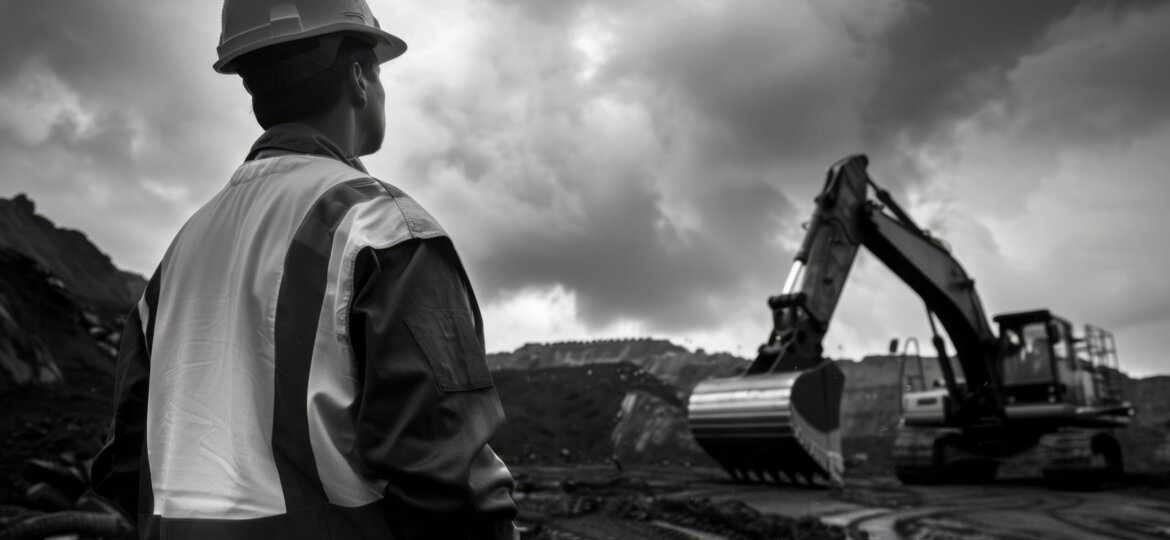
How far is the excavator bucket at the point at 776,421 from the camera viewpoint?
8.31 meters

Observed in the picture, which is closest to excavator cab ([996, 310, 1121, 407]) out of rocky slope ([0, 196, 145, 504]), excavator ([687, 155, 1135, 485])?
excavator ([687, 155, 1135, 485])

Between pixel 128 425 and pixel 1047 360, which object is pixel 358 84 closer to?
pixel 128 425

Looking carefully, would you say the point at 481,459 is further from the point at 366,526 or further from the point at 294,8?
the point at 294,8

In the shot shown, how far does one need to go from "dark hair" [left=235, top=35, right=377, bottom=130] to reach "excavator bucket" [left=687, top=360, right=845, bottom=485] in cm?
729

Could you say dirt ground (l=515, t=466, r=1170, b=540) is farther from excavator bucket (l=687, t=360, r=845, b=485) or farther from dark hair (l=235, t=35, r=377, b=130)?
dark hair (l=235, t=35, r=377, b=130)

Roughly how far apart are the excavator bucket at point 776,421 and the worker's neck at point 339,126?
723 cm

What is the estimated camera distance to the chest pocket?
1124 millimetres

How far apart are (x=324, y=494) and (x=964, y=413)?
1295 cm

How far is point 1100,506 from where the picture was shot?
9914mm

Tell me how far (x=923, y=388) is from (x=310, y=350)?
1355 cm

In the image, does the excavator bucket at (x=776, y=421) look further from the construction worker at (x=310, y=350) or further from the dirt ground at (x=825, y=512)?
the construction worker at (x=310, y=350)

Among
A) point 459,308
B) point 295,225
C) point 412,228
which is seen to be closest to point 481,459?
point 459,308

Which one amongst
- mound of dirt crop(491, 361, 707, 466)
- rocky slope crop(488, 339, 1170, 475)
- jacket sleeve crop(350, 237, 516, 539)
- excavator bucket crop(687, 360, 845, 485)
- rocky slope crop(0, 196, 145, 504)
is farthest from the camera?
rocky slope crop(488, 339, 1170, 475)

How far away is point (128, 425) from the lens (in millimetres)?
1520
